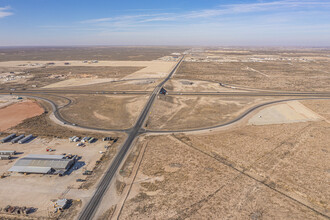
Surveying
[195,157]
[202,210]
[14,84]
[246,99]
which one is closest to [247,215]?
[202,210]

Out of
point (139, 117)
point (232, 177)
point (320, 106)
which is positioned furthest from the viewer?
point (320, 106)

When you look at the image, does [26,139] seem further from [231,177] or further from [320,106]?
[320,106]

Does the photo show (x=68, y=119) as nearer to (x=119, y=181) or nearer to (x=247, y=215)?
(x=119, y=181)

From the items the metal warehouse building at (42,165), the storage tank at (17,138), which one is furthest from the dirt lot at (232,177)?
the storage tank at (17,138)

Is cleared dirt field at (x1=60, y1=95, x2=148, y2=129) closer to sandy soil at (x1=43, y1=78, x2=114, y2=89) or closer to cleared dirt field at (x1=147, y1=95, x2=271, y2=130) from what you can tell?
cleared dirt field at (x1=147, y1=95, x2=271, y2=130)

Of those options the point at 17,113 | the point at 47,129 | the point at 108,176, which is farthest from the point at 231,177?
the point at 17,113

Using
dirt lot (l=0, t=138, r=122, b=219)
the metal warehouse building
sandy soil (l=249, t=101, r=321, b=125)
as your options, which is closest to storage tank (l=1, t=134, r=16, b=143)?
dirt lot (l=0, t=138, r=122, b=219)
